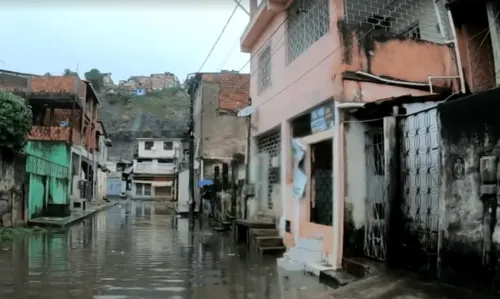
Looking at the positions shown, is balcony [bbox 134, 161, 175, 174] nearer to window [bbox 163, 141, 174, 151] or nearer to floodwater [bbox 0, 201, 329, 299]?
window [bbox 163, 141, 174, 151]

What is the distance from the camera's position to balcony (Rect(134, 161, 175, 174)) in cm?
6444

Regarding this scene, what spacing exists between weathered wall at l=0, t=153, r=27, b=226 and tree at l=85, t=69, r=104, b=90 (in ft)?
252

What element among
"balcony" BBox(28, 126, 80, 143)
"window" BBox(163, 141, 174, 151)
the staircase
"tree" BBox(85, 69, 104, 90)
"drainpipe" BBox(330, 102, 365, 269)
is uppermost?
"tree" BBox(85, 69, 104, 90)

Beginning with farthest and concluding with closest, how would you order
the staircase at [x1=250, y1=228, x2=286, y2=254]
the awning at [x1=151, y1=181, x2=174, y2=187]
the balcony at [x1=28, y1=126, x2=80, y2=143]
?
the awning at [x1=151, y1=181, x2=174, y2=187], the balcony at [x1=28, y1=126, x2=80, y2=143], the staircase at [x1=250, y1=228, x2=286, y2=254]

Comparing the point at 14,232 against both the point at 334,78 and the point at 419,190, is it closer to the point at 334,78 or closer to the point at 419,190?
the point at 334,78

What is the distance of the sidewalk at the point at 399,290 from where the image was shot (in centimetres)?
559

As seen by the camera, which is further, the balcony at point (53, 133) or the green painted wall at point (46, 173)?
the balcony at point (53, 133)

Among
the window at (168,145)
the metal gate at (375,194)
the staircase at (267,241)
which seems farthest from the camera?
the window at (168,145)

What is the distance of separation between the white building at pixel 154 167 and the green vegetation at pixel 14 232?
47.3 m

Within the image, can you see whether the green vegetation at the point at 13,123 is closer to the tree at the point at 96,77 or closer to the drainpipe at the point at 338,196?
the drainpipe at the point at 338,196

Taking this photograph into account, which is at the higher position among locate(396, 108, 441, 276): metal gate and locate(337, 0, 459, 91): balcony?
locate(337, 0, 459, 91): balcony

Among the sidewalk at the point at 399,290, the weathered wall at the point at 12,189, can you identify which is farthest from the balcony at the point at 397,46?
the weathered wall at the point at 12,189

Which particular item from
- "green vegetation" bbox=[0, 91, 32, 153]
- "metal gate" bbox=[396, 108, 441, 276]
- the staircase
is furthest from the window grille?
"green vegetation" bbox=[0, 91, 32, 153]

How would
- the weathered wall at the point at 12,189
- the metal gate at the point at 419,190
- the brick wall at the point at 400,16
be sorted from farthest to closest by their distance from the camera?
the weathered wall at the point at 12,189 < the brick wall at the point at 400,16 < the metal gate at the point at 419,190
